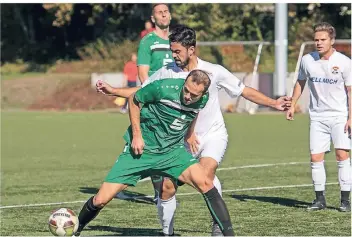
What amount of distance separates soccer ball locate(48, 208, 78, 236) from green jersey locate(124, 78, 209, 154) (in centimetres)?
86

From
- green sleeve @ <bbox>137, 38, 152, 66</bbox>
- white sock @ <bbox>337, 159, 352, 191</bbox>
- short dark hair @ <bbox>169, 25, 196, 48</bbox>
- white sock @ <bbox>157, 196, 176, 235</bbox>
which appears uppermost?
short dark hair @ <bbox>169, 25, 196, 48</bbox>

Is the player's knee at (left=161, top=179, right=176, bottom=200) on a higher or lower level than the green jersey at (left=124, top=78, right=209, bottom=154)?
lower

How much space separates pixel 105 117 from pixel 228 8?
13557 mm

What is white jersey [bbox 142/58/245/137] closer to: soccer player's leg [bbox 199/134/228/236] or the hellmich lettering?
soccer player's leg [bbox 199/134/228/236]

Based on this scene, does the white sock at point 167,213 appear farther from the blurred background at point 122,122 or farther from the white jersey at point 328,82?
the white jersey at point 328,82

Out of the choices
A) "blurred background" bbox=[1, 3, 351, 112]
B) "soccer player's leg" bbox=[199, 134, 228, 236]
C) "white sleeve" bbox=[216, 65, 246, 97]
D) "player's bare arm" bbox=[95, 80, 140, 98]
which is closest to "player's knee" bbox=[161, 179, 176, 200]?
"soccer player's leg" bbox=[199, 134, 228, 236]

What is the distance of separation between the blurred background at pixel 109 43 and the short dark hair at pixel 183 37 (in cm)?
2164

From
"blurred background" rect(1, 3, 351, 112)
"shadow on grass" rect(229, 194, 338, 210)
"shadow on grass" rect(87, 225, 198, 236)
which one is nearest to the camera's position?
"shadow on grass" rect(87, 225, 198, 236)

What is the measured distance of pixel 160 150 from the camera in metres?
8.34

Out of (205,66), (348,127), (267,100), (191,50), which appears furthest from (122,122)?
(191,50)

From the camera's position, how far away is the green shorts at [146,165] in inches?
328

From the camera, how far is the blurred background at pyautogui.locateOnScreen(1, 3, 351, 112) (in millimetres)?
32938

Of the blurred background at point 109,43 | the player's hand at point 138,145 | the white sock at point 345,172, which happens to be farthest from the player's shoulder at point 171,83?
the blurred background at point 109,43

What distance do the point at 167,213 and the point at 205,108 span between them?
107 cm
